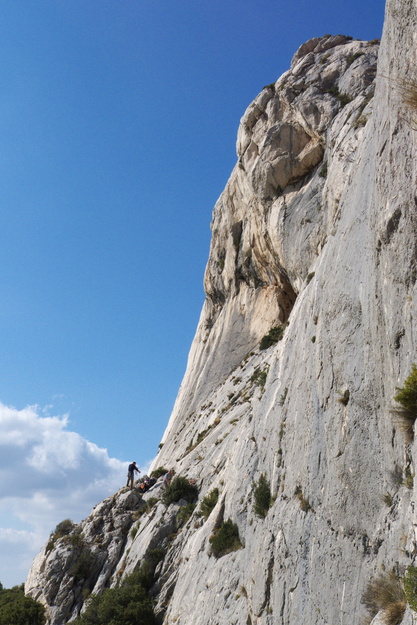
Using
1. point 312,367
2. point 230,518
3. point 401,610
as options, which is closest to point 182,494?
point 230,518

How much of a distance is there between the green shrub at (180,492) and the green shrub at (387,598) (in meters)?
14.7

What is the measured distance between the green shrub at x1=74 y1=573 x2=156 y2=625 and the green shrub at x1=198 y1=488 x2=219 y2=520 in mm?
3785

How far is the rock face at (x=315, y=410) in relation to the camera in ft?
40.4

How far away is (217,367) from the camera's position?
39.0 meters

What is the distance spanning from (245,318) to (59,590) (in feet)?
70.7

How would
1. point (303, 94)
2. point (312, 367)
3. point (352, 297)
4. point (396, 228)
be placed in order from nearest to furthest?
1. point (396, 228)
2. point (352, 297)
3. point (312, 367)
4. point (303, 94)

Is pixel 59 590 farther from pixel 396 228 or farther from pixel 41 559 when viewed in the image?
pixel 396 228

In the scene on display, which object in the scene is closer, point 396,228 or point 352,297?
point 396,228

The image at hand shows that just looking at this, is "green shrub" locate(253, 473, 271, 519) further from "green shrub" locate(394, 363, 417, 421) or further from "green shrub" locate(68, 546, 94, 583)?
"green shrub" locate(68, 546, 94, 583)

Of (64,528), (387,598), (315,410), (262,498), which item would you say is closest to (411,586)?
(387,598)

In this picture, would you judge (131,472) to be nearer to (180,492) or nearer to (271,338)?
(180,492)

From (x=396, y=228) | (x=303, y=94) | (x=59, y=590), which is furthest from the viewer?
(x=303, y=94)

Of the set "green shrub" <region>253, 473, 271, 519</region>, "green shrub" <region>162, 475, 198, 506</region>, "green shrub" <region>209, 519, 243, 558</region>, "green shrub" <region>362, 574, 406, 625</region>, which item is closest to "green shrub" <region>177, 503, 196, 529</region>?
"green shrub" <region>162, 475, 198, 506</region>

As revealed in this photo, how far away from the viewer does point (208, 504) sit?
22.1m
